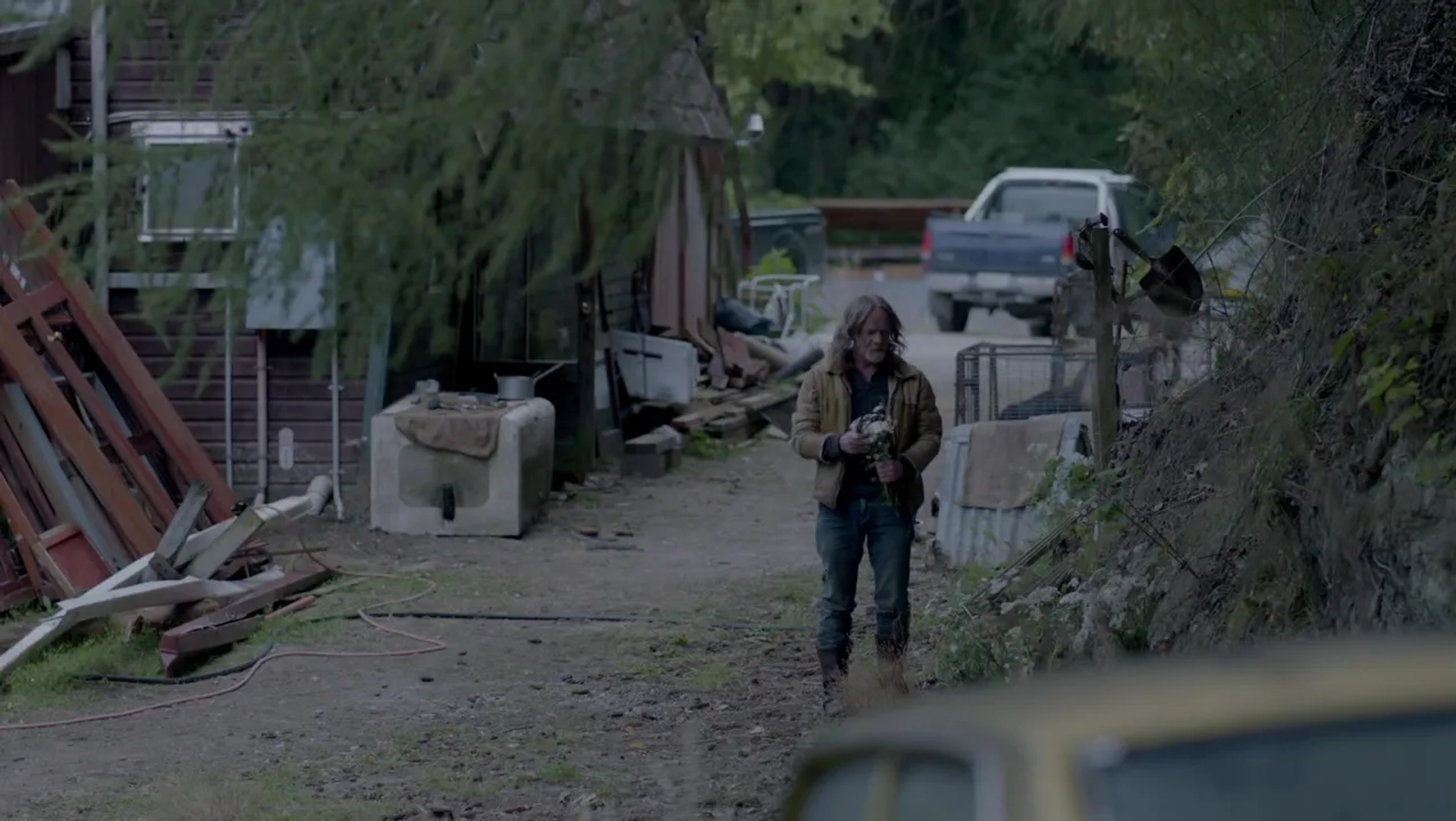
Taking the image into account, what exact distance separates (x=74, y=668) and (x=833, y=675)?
12.7 feet

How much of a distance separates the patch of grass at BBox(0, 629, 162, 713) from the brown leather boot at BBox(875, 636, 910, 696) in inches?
152

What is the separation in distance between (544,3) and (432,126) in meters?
0.47

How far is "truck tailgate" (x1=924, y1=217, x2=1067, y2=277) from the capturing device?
74.8 feet

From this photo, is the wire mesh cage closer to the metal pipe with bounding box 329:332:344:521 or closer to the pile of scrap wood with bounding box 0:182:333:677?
the pile of scrap wood with bounding box 0:182:333:677

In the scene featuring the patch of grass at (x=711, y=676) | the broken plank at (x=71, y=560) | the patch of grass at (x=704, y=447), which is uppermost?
the patch of grass at (x=704, y=447)

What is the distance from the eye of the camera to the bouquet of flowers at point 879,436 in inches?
299

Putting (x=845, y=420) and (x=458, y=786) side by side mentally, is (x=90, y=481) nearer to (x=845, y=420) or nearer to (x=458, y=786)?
(x=458, y=786)

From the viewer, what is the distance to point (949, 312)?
24234 millimetres

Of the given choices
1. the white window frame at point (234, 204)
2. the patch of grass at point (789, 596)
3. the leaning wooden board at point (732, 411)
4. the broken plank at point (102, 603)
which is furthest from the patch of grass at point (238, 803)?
the leaning wooden board at point (732, 411)

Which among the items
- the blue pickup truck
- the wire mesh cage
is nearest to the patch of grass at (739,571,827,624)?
the wire mesh cage

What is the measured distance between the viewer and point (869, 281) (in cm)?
3203

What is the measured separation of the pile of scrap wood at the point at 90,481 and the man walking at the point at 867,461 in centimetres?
397

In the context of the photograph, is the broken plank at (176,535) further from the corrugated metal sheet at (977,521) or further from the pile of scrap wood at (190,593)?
the corrugated metal sheet at (977,521)

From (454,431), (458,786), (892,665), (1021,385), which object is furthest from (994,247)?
(458,786)
